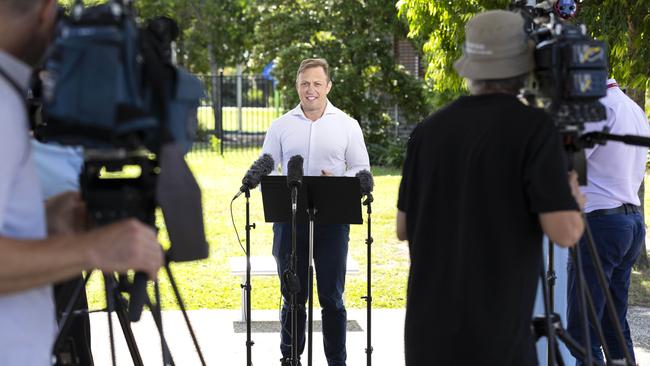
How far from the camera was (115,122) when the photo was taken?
7.15ft

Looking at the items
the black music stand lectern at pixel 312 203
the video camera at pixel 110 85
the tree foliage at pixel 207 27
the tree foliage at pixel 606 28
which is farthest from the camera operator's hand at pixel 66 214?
the tree foliage at pixel 207 27

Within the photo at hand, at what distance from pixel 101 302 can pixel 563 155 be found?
620 cm

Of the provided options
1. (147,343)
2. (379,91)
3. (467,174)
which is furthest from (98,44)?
(379,91)

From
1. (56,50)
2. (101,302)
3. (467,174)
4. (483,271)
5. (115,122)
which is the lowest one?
(101,302)

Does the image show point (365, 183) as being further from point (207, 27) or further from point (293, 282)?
point (207, 27)

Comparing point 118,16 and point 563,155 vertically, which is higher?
point 118,16

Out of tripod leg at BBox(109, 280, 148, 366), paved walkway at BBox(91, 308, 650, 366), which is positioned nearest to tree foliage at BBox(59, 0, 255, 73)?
paved walkway at BBox(91, 308, 650, 366)

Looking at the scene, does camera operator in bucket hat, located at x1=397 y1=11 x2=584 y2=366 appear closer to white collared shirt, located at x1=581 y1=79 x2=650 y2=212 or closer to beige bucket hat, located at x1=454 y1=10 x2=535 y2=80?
beige bucket hat, located at x1=454 y1=10 x2=535 y2=80

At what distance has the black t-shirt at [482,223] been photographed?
3.10 metres

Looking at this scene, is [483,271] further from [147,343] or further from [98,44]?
[147,343]

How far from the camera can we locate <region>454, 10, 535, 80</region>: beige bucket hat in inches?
129

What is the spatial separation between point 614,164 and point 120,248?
362 centimetres

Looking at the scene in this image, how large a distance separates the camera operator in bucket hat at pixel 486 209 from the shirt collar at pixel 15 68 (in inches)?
56.4

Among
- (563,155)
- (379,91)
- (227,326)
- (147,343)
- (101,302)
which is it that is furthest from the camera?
(379,91)
